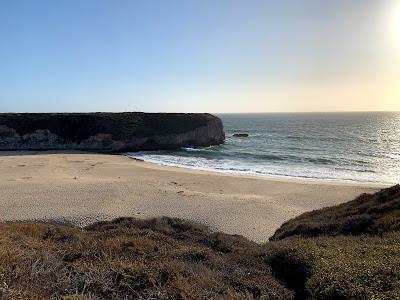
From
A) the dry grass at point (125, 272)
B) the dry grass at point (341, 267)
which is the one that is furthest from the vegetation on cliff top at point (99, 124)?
the dry grass at point (341, 267)

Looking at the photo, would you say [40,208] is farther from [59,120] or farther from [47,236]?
[59,120]

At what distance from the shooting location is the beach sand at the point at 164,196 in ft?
70.3

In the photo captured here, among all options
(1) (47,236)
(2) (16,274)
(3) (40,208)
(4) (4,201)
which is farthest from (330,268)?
(4) (4,201)

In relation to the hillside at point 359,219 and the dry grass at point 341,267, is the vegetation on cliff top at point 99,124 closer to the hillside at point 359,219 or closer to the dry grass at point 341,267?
the hillside at point 359,219

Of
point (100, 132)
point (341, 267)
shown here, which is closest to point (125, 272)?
point (341, 267)

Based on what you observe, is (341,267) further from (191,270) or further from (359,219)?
(359,219)

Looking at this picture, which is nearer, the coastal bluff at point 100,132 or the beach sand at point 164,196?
the beach sand at point 164,196

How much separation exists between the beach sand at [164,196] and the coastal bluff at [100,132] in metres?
21.3

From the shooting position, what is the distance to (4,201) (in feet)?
80.0

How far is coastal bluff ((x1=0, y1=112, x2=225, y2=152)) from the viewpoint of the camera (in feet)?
200

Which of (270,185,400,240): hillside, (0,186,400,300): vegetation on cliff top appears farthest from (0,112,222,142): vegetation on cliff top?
(0,186,400,300): vegetation on cliff top

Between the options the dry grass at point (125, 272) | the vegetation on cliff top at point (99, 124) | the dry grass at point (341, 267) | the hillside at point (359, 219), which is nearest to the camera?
the dry grass at point (125, 272)

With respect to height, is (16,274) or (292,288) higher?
(16,274)

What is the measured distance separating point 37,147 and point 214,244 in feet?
179
